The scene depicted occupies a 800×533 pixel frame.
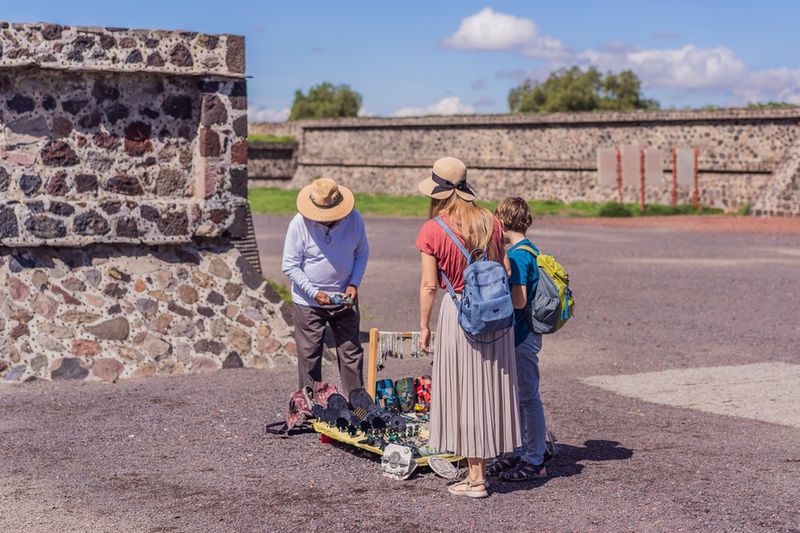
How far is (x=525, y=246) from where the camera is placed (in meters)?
6.61

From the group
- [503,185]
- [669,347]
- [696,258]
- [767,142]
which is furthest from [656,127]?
[669,347]

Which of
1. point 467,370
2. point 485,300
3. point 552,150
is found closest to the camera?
point 485,300

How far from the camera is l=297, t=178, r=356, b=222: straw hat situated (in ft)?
25.6

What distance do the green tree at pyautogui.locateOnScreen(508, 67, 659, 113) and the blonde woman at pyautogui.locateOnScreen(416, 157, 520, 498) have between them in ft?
191

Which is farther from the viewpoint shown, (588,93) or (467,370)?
(588,93)

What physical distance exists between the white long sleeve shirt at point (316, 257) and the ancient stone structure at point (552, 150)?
26.4m

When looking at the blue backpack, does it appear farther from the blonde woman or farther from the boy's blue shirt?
the boy's blue shirt

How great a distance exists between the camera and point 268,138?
2163 inches

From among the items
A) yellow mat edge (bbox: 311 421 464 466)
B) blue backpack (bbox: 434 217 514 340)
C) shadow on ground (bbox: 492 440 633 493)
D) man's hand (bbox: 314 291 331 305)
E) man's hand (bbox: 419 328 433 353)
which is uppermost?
blue backpack (bbox: 434 217 514 340)

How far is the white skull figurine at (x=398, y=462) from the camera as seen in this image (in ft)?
21.8

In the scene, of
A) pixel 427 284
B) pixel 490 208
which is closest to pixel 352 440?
pixel 427 284

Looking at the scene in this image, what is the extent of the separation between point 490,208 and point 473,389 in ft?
106

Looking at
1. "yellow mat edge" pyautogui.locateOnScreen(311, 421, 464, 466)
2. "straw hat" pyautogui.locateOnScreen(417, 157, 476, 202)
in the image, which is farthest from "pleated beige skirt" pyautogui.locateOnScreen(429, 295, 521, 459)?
"straw hat" pyautogui.locateOnScreen(417, 157, 476, 202)

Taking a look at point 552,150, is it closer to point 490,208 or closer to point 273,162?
point 490,208
